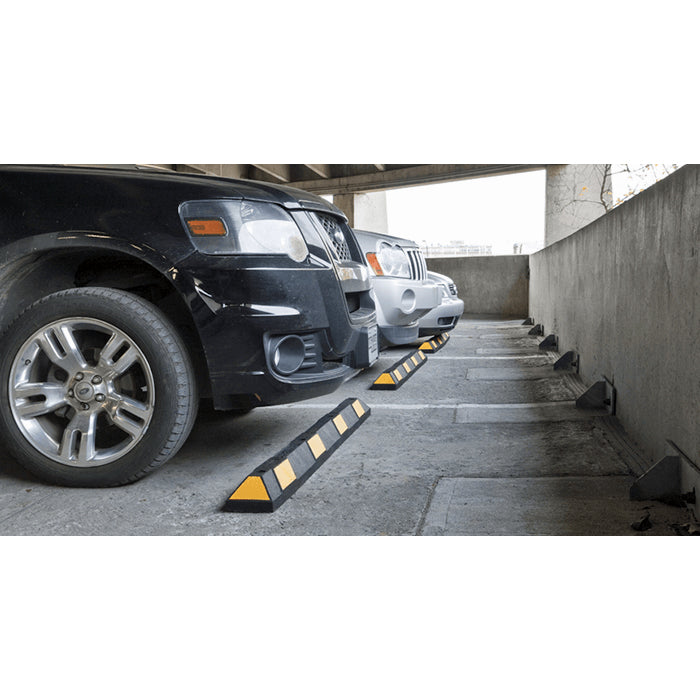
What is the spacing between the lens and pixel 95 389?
2.93 m

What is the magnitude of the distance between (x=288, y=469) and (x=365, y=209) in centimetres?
2295

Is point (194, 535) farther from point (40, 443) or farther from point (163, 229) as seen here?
point (163, 229)

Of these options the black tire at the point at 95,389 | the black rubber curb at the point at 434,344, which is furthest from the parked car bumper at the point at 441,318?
the black tire at the point at 95,389

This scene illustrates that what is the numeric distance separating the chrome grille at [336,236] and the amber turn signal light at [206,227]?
2.26 ft

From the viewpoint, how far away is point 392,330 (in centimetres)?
686

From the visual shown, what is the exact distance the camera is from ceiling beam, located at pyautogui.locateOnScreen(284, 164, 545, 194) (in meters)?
20.7

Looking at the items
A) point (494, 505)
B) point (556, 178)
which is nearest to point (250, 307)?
point (494, 505)

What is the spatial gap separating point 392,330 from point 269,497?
4330 millimetres

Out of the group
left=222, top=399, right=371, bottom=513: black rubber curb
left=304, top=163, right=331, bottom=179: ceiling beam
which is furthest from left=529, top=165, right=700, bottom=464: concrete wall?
left=304, top=163, right=331, bottom=179: ceiling beam

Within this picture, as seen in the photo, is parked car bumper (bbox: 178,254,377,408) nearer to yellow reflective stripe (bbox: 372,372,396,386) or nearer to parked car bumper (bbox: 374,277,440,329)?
yellow reflective stripe (bbox: 372,372,396,386)

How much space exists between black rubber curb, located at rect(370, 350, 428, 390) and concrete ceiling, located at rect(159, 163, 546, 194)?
14.2 metres

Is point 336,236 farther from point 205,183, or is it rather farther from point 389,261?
point 389,261

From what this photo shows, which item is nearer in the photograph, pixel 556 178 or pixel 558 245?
pixel 558 245

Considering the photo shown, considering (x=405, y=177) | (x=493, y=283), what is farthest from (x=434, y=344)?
(x=405, y=177)
